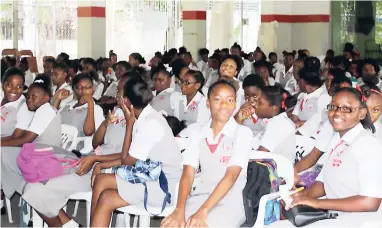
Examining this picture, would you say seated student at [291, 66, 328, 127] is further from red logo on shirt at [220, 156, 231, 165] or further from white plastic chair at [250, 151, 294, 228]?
red logo on shirt at [220, 156, 231, 165]

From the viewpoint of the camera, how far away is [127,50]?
42.3ft

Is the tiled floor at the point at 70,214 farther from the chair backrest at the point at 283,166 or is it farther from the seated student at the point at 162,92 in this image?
the chair backrest at the point at 283,166

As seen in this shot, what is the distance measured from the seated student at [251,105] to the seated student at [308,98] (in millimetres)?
746

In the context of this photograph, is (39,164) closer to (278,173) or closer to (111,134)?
(111,134)

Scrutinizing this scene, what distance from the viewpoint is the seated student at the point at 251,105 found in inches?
155

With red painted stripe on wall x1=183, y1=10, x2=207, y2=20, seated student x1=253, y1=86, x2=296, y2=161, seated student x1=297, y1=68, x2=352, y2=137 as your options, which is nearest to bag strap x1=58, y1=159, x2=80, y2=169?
seated student x1=253, y1=86, x2=296, y2=161

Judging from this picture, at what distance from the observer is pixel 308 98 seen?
17.8ft

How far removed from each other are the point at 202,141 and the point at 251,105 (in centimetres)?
101

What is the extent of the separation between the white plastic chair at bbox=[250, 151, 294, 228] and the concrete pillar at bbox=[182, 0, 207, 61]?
10063 mm

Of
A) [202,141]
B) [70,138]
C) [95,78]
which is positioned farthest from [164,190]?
[95,78]

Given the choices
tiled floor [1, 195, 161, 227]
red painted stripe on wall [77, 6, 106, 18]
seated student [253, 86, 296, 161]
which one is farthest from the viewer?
red painted stripe on wall [77, 6, 106, 18]

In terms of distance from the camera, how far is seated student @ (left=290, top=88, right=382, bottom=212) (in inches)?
111

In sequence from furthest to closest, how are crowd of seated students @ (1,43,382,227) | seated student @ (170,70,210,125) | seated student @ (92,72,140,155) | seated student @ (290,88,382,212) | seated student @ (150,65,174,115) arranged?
seated student @ (150,65,174,115) < seated student @ (170,70,210,125) < seated student @ (92,72,140,155) < crowd of seated students @ (1,43,382,227) < seated student @ (290,88,382,212)

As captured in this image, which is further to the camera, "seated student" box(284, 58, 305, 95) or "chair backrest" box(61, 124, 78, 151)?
"seated student" box(284, 58, 305, 95)
